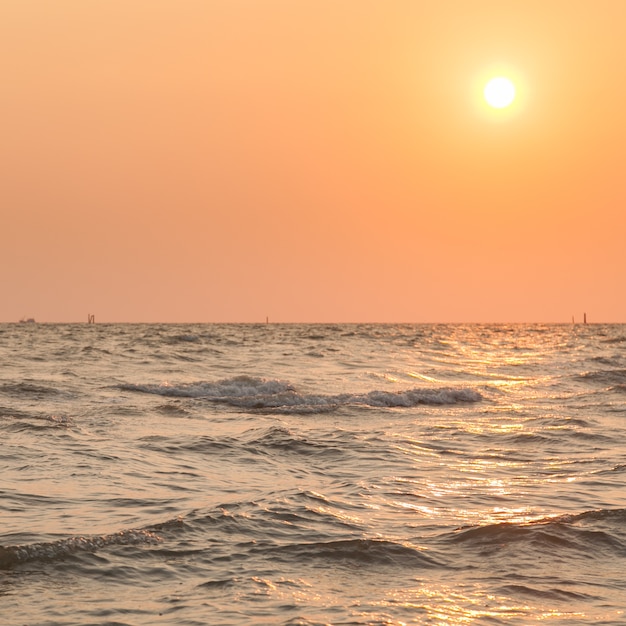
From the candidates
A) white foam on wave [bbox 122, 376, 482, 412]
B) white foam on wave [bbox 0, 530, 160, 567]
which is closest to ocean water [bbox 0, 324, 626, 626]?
white foam on wave [bbox 0, 530, 160, 567]

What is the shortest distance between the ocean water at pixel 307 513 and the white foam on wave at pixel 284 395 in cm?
53

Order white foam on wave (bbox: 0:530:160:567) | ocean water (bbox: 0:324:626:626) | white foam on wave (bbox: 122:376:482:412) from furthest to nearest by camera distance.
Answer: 1. white foam on wave (bbox: 122:376:482:412)
2. white foam on wave (bbox: 0:530:160:567)
3. ocean water (bbox: 0:324:626:626)

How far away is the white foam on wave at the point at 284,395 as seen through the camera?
79.5ft

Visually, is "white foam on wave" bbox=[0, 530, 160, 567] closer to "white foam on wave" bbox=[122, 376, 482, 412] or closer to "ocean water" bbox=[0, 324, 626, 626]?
"ocean water" bbox=[0, 324, 626, 626]

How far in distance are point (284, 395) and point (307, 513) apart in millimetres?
14510

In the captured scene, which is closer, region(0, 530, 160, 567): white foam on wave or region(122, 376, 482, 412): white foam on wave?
region(0, 530, 160, 567): white foam on wave

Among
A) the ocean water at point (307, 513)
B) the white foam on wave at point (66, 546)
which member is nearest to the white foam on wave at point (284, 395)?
the ocean water at point (307, 513)

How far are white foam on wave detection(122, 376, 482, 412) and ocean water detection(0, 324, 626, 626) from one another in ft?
1.75

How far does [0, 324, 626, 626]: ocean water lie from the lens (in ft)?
24.8

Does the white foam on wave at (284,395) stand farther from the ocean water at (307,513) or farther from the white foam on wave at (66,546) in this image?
the white foam on wave at (66,546)

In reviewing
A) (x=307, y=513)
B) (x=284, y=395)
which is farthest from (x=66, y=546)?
(x=284, y=395)

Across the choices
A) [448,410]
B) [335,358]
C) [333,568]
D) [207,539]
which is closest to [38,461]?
[207,539]

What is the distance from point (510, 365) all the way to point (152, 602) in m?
38.6

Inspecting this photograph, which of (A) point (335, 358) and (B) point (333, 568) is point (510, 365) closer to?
(A) point (335, 358)
